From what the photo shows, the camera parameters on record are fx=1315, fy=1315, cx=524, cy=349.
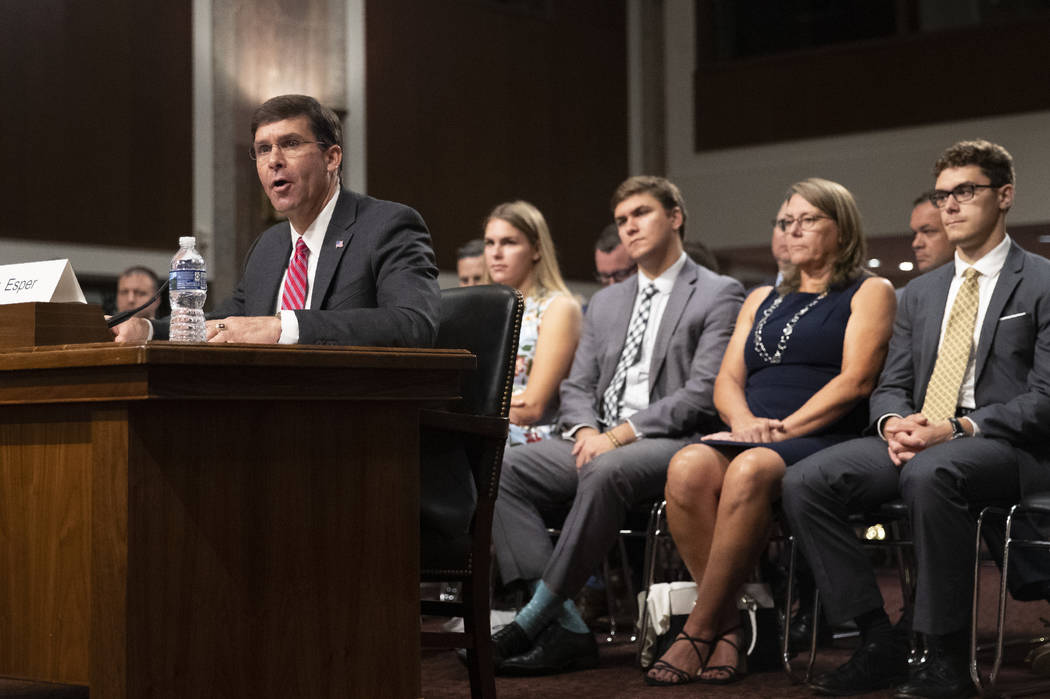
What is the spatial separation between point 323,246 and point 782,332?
1481mm

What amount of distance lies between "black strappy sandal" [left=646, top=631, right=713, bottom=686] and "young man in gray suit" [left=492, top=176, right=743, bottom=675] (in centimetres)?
30

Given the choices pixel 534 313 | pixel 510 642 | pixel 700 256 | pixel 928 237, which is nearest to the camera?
pixel 510 642

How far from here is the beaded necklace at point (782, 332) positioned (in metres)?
3.63

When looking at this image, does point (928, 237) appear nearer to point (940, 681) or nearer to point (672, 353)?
point (672, 353)

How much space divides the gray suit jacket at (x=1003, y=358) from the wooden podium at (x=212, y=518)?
157 centimetres

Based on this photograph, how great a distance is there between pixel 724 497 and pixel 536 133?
8.00 metres

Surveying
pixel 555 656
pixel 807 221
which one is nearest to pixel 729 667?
pixel 555 656

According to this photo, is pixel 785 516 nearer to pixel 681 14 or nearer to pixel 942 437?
pixel 942 437

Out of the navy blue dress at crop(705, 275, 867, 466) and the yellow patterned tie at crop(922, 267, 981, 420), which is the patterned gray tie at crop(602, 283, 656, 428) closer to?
the navy blue dress at crop(705, 275, 867, 466)

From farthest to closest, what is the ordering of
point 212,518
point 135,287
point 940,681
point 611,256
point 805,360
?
1. point 135,287
2. point 611,256
3. point 805,360
4. point 940,681
5. point 212,518

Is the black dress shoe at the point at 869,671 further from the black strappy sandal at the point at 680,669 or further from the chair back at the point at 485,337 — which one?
the chair back at the point at 485,337

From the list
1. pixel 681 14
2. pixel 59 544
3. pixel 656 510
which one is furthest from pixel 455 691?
pixel 681 14

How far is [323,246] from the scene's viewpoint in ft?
8.84

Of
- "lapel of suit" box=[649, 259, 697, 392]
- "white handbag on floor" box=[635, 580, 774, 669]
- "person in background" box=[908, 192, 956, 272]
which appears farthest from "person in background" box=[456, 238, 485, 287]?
"white handbag on floor" box=[635, 580, 774, 669]
